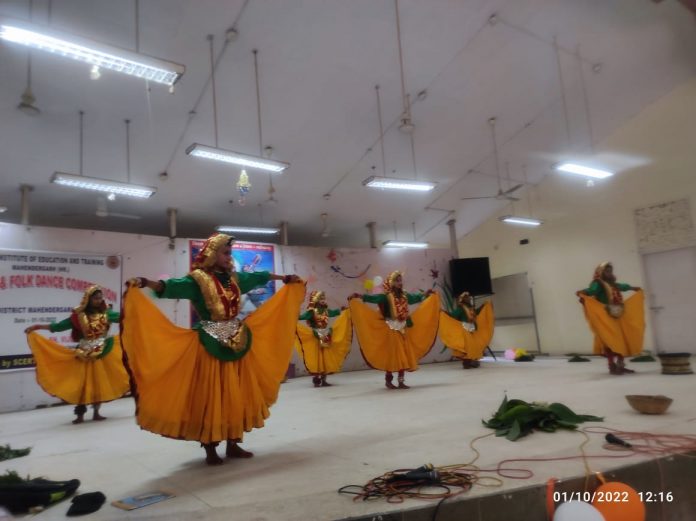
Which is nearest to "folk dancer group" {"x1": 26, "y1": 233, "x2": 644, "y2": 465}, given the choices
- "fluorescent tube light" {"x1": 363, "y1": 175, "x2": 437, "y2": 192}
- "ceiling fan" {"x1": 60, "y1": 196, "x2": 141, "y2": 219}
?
"ceiling fan" {"x1": 60, "y1": 196, "x2": 141, "y2": 219}

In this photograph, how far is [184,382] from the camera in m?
2.83

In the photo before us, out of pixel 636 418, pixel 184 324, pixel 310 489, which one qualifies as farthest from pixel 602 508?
pixel 184 324

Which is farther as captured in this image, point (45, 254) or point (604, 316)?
point (45, 254)

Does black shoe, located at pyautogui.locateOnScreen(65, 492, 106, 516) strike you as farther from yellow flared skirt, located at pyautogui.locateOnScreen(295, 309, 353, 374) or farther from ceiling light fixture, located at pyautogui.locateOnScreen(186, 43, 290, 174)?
yellow flared skirt, located at pyautogui.locateOnScreen(295, 309, 353, 374)

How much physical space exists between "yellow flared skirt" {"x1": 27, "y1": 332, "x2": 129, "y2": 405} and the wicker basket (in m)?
5.36

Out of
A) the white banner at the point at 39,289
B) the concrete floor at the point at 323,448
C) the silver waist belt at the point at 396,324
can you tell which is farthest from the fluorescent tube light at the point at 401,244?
the white banner at the point at 39,289

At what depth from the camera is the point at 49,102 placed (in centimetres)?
584

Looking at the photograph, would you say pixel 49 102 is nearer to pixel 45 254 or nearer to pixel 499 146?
pixel 45 254

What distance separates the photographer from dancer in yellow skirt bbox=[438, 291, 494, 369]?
8.65 metres

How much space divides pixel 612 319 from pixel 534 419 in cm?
378

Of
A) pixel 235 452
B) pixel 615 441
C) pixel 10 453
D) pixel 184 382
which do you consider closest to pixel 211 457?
pixel 235 452

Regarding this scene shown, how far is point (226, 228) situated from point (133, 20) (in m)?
4.31

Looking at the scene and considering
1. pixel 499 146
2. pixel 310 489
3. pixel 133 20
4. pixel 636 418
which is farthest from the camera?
pixel 499 146

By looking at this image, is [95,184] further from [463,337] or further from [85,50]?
[463,337]
